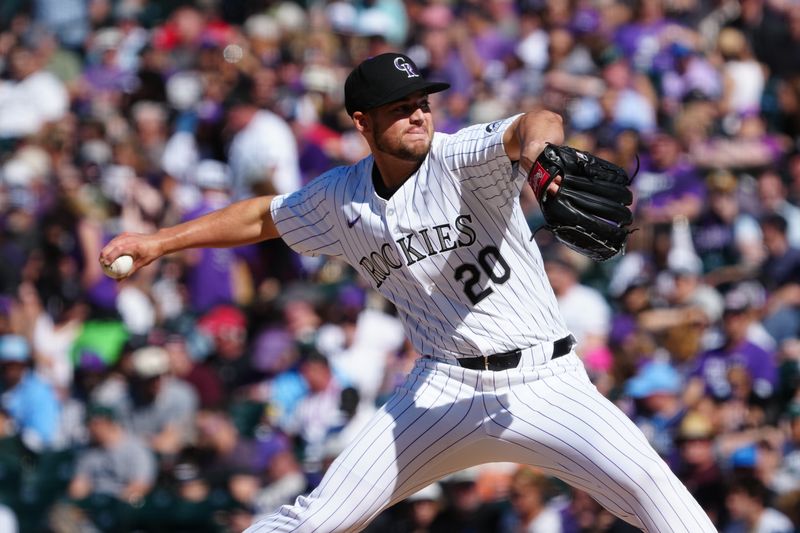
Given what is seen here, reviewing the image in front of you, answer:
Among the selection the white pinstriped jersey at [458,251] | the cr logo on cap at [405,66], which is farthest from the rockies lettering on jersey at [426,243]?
the cr logo on cap at [405,66]

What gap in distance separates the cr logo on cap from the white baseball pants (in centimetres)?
105

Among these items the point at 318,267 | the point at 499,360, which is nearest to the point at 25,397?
the point at 318,267

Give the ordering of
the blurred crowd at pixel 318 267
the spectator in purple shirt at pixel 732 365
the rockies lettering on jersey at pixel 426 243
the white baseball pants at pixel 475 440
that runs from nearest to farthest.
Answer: the white baseball pants at pixel 475 440 → the rockies lettering on jersey at pixel 426 243 → the blurred crowd at pixel 318 267 → the spectator in purple shirt at pixel 732 365

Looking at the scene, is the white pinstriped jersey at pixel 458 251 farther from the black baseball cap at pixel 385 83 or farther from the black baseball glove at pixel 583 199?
the black baseball glove at pixel 583 199

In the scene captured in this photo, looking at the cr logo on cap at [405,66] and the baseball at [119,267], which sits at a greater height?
the cr logo on cap at [405,66]

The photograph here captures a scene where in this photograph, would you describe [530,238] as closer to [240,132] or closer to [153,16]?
[240,132]

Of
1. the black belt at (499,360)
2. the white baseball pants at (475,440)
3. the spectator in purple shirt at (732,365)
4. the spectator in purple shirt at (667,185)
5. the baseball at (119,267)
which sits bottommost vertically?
the spectator in purple shirt at (732,365)

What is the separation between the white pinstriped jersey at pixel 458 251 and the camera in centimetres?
470

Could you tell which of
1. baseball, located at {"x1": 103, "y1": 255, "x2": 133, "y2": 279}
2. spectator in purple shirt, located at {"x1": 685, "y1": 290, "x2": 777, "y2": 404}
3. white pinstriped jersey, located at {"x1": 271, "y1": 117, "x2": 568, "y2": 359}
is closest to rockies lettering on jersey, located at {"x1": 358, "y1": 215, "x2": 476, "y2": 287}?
white pinstriped jersey, located at {"x1": 271, "y1": 117, "x2": 568, "y2": 359}

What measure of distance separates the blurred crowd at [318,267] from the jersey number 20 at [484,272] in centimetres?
179

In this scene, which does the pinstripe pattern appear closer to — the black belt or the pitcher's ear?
the black belt

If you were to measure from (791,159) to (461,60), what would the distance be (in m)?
3.19

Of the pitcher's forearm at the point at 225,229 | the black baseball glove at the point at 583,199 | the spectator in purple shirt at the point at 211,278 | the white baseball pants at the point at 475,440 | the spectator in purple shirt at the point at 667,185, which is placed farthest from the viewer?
the spectator in purple shirt at the point at 211,278

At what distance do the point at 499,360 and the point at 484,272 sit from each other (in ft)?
1.04
